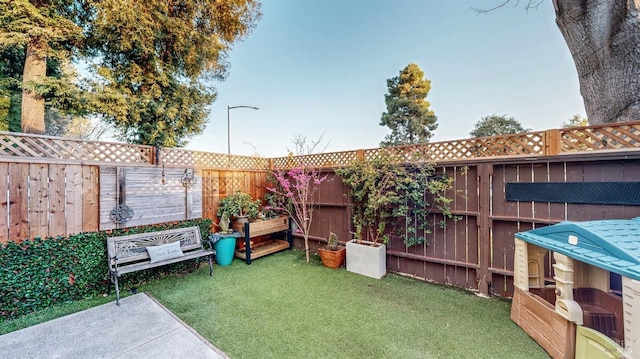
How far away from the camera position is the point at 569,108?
6094mm

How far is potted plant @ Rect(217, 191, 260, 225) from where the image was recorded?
16.2 feet

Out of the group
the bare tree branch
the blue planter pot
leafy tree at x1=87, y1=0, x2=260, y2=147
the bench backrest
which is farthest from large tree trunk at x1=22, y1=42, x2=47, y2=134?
the bare tree branch

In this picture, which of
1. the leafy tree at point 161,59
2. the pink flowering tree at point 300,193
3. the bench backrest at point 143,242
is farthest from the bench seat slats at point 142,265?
the leafy tree at point 161,59

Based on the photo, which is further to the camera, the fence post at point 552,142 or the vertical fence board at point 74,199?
the vertical fence board at point 74,199

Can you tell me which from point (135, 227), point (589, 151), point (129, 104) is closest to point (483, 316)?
point (589, 151)

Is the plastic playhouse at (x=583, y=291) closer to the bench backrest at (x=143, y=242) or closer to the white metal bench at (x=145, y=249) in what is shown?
the white metal bench at (x=145, y=249)

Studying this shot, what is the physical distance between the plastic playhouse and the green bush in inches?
205

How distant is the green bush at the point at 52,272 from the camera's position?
9.13 ft

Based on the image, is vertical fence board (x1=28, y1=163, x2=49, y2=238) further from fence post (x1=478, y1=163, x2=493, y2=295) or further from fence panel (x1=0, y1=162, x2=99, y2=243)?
fence post (x1=478, y1=163, x2=493, y2=295)

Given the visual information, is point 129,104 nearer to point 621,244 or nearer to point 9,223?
point 9,223

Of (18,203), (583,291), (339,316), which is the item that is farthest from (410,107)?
(18,203)

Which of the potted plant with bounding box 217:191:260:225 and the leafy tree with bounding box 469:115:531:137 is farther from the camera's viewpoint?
the leafy tree with bounding box 469:115:531:137

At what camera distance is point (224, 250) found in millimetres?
4508

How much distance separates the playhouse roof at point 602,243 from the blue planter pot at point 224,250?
15.2 feet
